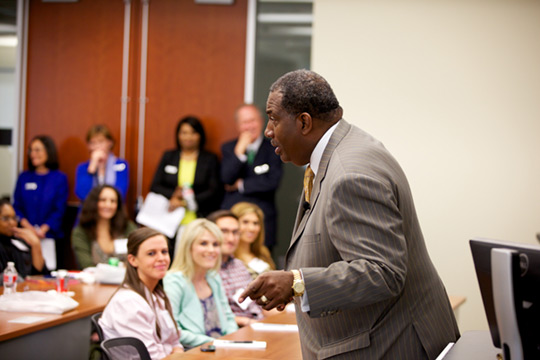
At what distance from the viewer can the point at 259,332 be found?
3418 millimetres

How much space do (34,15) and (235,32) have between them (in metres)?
2.36

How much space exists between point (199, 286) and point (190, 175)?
238cm

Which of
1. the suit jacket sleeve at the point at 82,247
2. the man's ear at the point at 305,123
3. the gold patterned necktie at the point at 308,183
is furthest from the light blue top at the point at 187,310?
the man's ear at the point at 305,123

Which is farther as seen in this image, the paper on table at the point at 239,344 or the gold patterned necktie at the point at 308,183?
the paper on table at the point at 239,344

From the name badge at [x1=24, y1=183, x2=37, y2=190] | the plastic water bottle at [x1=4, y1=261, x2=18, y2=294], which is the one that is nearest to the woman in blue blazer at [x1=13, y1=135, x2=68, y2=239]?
the name badge at [x1=24, y1=183, x2=37, y2=190]

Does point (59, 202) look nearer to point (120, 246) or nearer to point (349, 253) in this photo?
point (120, 246)

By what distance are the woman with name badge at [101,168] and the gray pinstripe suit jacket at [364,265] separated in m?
4.84

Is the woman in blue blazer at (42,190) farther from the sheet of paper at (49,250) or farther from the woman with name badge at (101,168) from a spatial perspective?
the woman with name badge at (101,168)

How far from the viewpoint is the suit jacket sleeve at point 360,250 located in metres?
1.66

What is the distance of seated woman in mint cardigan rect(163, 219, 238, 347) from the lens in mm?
3834

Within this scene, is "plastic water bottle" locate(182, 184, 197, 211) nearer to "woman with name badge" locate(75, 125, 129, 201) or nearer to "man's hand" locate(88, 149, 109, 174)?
"woman with name badge" locate(75, 125, 129, 201)

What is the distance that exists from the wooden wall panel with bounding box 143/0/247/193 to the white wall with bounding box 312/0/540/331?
1348 millimetres

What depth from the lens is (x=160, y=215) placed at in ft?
20.3

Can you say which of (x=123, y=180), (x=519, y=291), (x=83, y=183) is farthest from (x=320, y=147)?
(x=83, y=183)
